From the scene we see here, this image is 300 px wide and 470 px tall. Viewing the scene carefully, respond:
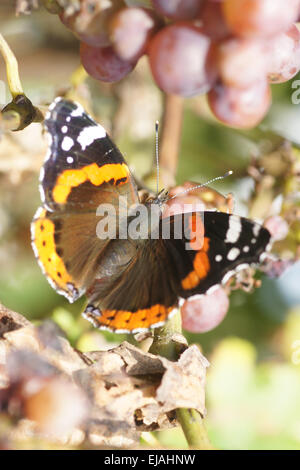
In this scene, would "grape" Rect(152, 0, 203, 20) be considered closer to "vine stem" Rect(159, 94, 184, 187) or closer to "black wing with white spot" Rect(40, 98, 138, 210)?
"black wing with white spot" Rect(40, 98, 138, 210)

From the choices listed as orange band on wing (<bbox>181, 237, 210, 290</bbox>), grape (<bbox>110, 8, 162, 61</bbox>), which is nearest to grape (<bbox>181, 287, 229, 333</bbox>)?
orange band on wing (<bbox>181, 237, 210, 290</bbox>)

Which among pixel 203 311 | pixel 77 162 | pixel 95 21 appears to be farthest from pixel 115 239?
pixel 95 21

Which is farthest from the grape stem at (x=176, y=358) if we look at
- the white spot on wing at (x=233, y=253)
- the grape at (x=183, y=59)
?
the grape at (x=183, y=59)

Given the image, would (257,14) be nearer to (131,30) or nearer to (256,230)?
(131,30)

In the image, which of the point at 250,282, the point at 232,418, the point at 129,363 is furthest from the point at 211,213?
the point at 232,418

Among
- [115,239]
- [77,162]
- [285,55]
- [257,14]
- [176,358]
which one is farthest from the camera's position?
[115,239]

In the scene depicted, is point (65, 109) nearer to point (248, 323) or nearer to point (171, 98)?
point (171, 98)

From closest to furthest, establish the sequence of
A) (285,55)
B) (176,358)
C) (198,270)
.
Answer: (285,55)
(176,358)
(198,270)
